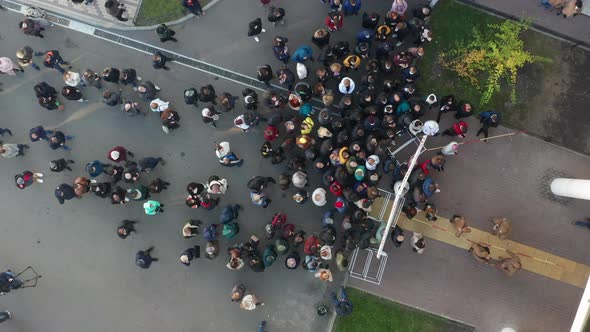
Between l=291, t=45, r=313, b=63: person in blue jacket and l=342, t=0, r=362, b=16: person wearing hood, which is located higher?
l=342, t=0, r=362, b=16: person wearing hood

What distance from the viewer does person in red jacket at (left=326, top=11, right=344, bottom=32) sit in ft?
49.3

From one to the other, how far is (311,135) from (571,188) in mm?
9714

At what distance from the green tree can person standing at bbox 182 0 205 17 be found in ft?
32.3

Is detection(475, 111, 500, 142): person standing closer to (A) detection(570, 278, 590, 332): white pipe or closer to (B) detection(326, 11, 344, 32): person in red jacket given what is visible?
(A) detection(570, 278, 590, 332): white pipe

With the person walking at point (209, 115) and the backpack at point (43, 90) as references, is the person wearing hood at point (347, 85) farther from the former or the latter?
the backpack at point (43, 90)

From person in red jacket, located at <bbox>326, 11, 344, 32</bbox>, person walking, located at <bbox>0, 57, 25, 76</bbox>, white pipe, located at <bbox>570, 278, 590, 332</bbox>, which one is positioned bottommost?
white pipe, located at <bbox>570, 278, 590, 332</bbox>

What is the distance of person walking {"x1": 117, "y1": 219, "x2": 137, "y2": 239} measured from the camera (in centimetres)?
1501

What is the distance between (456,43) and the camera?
16375 millimetres

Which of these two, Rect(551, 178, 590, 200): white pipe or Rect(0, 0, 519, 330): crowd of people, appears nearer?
Rect(551, 178, 590, 200): white pipe

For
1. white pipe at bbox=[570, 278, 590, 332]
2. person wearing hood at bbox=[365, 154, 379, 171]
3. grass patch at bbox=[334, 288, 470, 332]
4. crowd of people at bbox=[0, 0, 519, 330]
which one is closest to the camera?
white pipe at bbox=[570, 278, 590, 332]

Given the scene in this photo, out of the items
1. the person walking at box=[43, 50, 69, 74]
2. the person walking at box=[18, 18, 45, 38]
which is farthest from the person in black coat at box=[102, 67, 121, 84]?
the person walking at box=[18, 18, 45, 38]

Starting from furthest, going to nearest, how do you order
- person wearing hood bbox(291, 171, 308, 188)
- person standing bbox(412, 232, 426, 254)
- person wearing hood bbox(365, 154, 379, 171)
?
1. person standing bbox(412, 232, 426, 254)
2. person wearing hood bbox(291, 171, 308, 188)
3. person wearing hood bbox(365, 154, 379, 171)

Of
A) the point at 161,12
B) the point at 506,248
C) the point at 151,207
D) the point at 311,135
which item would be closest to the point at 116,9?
the point at 161,12

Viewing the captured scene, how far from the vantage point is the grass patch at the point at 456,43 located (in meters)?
16.4
